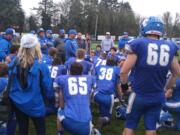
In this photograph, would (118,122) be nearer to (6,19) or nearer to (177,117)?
(177,117)

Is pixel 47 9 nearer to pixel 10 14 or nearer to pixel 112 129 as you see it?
pixel 10 14

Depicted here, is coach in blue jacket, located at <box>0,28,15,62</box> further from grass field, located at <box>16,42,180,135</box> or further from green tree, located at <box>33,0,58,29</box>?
green tree, located at <box>33,0,58,29</box>

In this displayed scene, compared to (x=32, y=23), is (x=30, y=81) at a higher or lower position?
higher

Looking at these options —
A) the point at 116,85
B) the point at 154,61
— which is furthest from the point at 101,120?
the point at 154,61

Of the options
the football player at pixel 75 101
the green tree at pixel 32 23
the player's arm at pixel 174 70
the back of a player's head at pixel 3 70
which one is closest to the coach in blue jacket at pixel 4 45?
the back of a player's head at pixel 3 70

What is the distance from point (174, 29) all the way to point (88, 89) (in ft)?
250

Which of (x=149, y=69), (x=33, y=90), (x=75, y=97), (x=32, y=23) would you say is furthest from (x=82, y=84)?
(x=32, y=23)

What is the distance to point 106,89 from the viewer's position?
8.34 meters

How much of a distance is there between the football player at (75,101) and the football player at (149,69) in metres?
0.76

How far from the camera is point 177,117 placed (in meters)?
8.28

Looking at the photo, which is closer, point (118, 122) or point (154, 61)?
point (154, 61)

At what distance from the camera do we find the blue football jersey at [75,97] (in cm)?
611

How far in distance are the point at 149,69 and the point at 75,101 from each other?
1.32 meters

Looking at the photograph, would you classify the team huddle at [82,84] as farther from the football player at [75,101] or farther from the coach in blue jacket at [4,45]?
the coach in blue jacket at [4,45]
